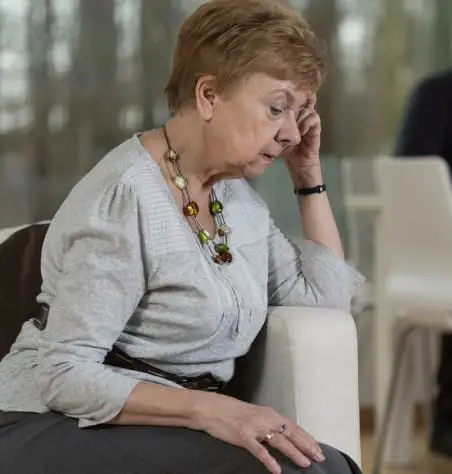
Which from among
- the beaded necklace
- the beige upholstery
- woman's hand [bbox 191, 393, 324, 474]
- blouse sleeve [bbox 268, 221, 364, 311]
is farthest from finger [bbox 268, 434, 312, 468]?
blouse sleeve [bbox 268, 221, 364, 311]

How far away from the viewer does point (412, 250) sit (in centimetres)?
261

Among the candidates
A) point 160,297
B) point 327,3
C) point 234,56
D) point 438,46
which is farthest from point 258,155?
point 438,46

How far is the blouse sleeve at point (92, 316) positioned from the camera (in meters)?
1.34

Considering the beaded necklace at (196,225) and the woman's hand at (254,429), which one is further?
the beaded necklace at (196,225)

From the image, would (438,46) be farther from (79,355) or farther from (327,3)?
(79,355)

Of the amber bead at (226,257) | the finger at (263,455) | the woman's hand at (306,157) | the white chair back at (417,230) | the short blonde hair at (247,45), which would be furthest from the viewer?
the white chair back at (417,230)

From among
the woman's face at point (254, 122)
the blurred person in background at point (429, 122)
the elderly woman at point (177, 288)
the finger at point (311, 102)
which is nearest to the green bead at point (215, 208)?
the elderly woman at point (177, 288)

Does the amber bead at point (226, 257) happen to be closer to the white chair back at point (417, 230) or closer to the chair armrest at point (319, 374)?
the chair armrest at point (319, 374)

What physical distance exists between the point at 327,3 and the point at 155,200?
2022 millimetres

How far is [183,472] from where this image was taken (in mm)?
1303

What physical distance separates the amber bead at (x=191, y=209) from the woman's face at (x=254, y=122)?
8cm

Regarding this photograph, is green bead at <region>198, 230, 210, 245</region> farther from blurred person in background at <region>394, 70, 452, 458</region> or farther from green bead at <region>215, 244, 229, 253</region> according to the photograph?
blurred person in background at <region>394, 70, 452, 458</region>

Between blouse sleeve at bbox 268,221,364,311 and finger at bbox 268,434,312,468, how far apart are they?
43 cm

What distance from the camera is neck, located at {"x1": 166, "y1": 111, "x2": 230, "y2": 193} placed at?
152 cm
